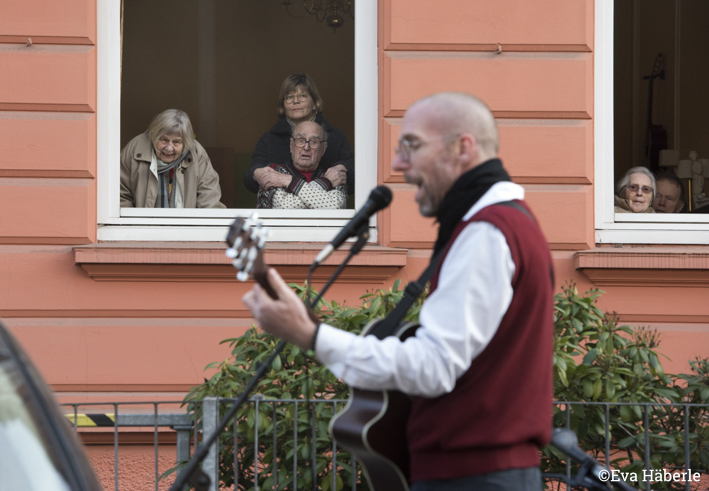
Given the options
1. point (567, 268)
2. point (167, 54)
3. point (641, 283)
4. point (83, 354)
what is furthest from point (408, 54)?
point (167, 54)

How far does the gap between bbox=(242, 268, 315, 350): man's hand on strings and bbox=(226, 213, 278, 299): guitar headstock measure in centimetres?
2

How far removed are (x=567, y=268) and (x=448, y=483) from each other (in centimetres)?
426

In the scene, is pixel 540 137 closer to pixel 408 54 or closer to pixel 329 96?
pixel 408 54

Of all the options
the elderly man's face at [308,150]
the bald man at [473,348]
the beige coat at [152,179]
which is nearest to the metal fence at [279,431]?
the bald man at [473,348]

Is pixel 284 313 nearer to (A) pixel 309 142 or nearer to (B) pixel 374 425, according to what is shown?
(B) pixel 374 425

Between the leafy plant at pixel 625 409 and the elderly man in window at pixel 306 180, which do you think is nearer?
the leafy plant at pixel 625 409

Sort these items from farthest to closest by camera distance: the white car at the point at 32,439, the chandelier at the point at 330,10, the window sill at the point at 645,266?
the chandelier at the point at 330,10, the window sill at the point at 645,266, the white car at the point at 32,439

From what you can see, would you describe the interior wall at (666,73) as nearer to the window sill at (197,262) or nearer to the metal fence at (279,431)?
the window sill at (197,262)

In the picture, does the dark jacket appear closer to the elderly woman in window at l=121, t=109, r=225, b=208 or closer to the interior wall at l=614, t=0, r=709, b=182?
the elderly woman in window at l=121, t=109, r=225, b=208

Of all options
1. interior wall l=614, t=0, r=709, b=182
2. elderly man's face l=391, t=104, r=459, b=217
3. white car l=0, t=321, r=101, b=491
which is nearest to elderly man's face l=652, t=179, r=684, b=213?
interior wall l=614, t=0, r=709, b=182

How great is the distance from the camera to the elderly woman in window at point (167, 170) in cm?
651

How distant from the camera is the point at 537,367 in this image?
7.06 feet

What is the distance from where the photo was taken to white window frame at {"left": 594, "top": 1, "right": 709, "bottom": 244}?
252 inches

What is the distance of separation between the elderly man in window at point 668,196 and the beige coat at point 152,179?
3.25m
